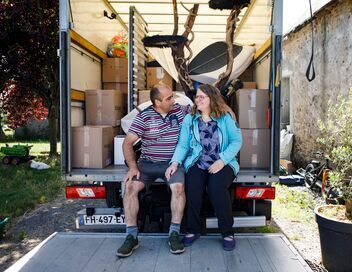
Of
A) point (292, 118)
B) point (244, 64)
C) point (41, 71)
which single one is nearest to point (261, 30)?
point (244, 64)

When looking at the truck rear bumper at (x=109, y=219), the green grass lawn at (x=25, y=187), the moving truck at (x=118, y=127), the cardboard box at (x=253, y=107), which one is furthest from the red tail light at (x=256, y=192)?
the green grass lawn at (x=25, y=187)

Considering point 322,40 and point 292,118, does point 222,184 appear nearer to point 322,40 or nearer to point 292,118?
point 322,40

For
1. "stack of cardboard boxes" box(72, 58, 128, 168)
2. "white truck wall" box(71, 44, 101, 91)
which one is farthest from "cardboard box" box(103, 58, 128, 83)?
"white truck wall" box(71, 44, 101, 91)

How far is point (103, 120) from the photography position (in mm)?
4559

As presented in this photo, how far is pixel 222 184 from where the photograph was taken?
11.0ft

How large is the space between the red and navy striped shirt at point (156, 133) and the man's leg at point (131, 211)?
0.33m

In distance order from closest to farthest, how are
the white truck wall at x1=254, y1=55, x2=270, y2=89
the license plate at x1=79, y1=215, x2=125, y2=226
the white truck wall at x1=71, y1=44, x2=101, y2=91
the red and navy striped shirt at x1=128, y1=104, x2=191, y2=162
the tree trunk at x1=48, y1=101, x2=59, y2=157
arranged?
the red and navy striped shirt at x1=128, y1=104, x2=191, y2=162 < the license plate at x1=79, y1=215, x2=125, y2=226 < the white truck wall at x1=71, y1=44, x2=101, y2=91 < the white truck wall at x1=254, y1=55, x2=270, y2=89 < the tree trunk at x1=48, y1=101, x2=59, y2=157

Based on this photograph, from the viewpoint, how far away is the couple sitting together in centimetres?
337

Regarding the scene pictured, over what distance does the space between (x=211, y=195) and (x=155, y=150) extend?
68 centimetres

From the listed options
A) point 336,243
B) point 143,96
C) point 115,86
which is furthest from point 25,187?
point 336,243

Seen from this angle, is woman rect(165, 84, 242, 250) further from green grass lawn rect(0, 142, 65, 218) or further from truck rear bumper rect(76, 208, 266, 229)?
green grass lawn rect(0, 142, 65, 218)

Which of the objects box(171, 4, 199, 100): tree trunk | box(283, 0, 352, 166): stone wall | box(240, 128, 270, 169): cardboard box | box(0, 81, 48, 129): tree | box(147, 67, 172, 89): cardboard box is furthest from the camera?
box(0, 81, 48, 129): tree

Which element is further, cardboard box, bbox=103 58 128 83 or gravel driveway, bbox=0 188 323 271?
cardboard box, bbox=103 58 128 83

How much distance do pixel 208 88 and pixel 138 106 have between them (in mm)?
1206
